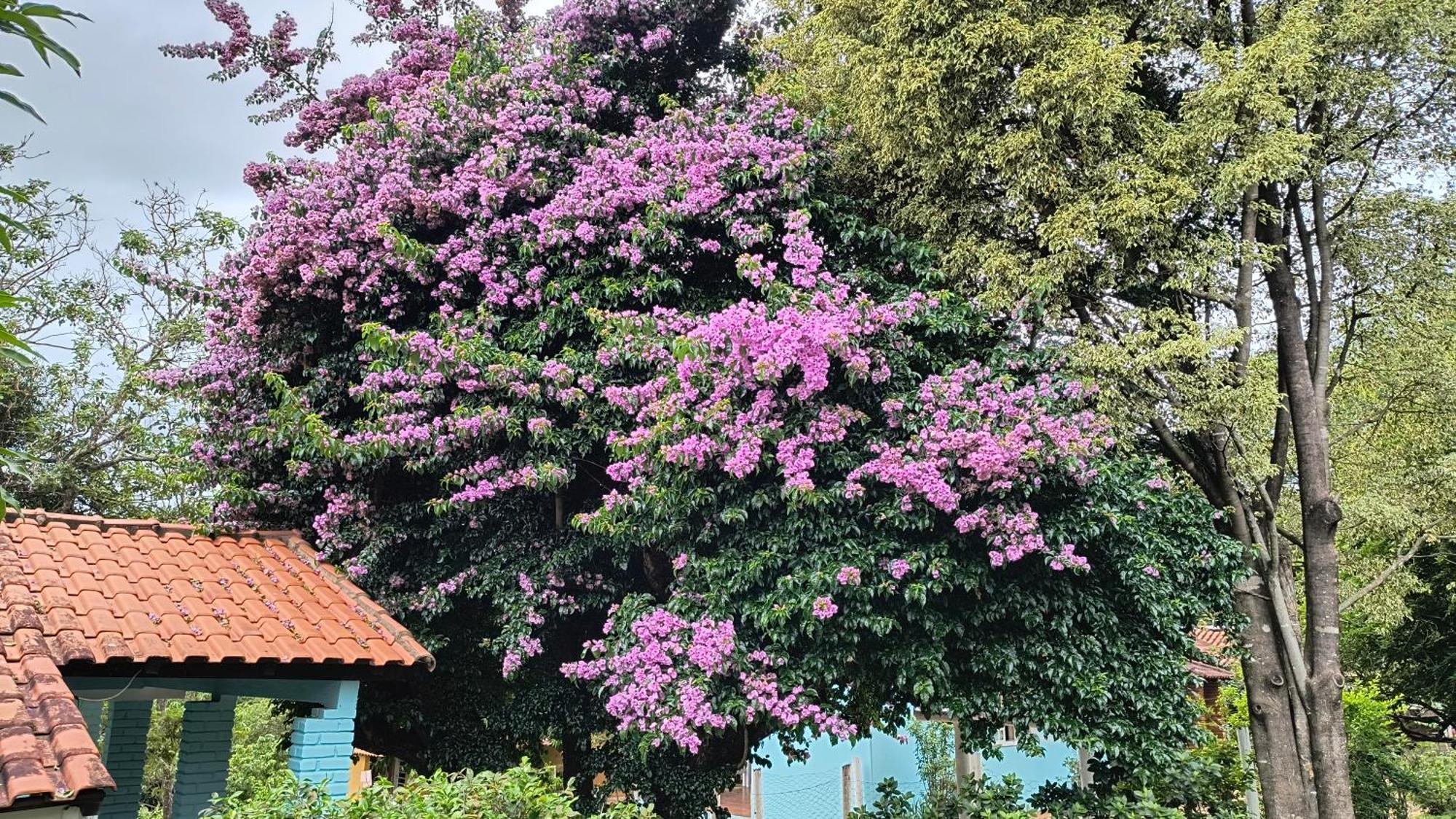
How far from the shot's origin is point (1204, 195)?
24.2 ft

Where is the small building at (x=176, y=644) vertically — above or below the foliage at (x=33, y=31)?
below

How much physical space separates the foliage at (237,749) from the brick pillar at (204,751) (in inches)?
188

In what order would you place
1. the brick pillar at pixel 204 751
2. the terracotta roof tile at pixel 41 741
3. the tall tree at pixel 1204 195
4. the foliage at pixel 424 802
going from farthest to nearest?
1. the tall tree at pixel 1204 195
2. the brick pillar at pixel 204 751
3. the foliage at pixel 424 802
4. the terracotta roof tile at pixel 41 741

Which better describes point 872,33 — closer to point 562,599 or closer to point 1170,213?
point 1170,213

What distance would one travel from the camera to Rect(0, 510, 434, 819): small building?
4.54 m

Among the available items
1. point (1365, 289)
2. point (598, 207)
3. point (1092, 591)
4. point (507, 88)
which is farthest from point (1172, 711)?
point (507, 88)

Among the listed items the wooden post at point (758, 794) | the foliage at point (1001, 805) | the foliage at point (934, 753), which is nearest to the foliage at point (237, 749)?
the wooden post at point (758, 794)

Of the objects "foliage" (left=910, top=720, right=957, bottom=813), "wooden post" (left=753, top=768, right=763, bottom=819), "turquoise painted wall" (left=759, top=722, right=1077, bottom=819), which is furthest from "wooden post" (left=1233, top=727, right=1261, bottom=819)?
"wooden post" (left=753, top=768, right=763, bottom=819)

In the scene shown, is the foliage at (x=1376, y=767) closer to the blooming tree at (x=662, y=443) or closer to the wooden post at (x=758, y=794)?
the blooming tree at (x=662, y=443)

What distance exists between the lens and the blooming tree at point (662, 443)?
20.0 ft

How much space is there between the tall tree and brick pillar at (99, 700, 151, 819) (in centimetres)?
796

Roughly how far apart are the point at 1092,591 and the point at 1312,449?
316 cm

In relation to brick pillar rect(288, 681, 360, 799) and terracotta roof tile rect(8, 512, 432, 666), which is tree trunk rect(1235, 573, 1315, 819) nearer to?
terracotta roof tile rect(8, 512, 432, 666)

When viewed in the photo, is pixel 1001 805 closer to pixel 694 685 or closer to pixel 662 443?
pixel 694 685
